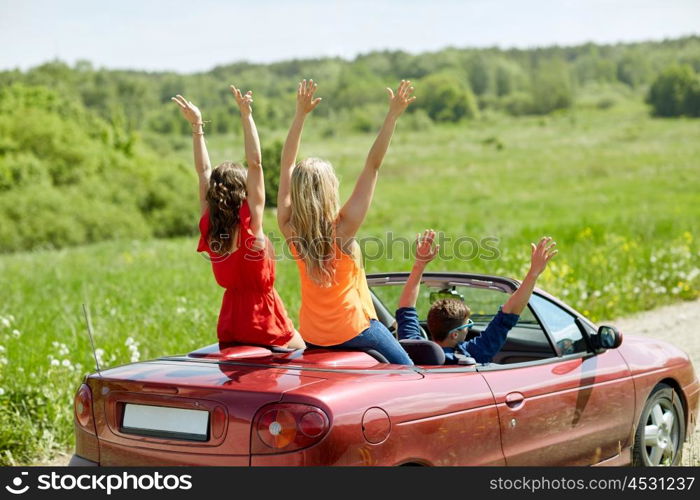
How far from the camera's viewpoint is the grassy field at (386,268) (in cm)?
759

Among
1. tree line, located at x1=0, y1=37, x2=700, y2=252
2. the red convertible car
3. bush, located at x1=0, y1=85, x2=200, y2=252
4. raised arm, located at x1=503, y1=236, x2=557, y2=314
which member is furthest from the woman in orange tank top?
bush, located at x1=0, y1=85, x2=200, y2=252

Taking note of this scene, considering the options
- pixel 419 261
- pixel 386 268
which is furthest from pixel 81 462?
pixel 386 268

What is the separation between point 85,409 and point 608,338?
2755 millimetres

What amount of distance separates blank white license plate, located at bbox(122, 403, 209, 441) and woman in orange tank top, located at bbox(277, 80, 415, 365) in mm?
830

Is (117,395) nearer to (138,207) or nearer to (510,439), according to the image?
(510,439)

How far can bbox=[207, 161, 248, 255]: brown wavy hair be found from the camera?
4.85 m

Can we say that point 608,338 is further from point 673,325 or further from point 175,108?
point 175,108

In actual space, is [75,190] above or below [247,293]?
below

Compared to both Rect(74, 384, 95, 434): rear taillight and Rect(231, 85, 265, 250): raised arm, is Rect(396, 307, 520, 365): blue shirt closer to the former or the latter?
Rect(231, 85, 265, 250): raised arm

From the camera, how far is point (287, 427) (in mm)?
3791

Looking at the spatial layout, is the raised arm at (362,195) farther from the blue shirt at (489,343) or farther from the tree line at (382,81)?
the tree line at (382,81)

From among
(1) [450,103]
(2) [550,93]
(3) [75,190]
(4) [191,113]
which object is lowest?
(3) [75,190]

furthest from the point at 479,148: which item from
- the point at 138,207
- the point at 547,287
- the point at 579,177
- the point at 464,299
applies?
the point at 464,299

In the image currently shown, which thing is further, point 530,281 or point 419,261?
point 419,261
